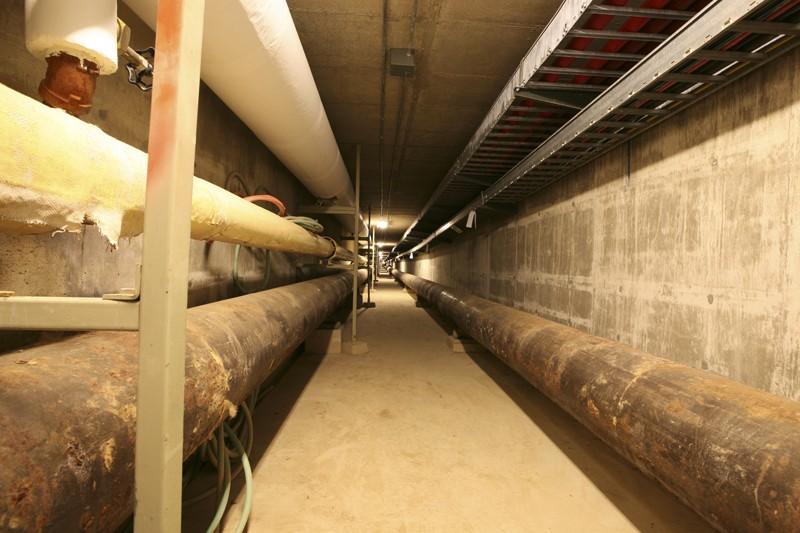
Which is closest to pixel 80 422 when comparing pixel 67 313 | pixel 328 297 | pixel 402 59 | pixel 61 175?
pixel 67 313

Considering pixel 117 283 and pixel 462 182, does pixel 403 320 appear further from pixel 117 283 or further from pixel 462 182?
pixel 117 283

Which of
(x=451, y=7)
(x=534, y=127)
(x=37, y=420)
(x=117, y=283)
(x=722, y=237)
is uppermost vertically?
(x=451, y=7)

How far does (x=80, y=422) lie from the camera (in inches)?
23.4

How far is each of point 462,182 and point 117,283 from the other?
117 inches

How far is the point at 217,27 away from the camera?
43.4 inches

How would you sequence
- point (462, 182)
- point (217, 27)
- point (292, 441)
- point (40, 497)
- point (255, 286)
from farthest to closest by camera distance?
point (462, 182) < point (255, 286) < point (292, 441) < point (217, 27) < point (40, 497)

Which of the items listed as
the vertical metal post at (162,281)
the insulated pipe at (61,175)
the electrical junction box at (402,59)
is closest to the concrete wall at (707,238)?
the electrical junction box at (402,59)

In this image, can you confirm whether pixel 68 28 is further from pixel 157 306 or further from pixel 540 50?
pixel 540 50

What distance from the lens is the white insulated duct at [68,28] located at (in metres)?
0.70

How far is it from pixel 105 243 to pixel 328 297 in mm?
1856

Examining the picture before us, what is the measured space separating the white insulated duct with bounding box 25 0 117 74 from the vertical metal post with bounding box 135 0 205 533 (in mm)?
319

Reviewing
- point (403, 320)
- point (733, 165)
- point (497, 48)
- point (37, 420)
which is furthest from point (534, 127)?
point (403, 320)


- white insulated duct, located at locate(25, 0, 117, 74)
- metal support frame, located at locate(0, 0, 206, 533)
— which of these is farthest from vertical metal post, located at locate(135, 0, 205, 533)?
white insulated duct, located at locate(25, 0, 117, 74)

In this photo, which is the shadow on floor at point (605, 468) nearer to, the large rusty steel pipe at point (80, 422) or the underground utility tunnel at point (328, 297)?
the underground utility tunnel at point (328, 297)
